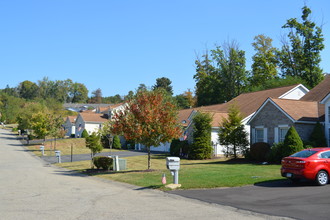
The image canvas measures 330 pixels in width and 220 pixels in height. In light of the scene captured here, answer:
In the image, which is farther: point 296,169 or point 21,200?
point 296,169

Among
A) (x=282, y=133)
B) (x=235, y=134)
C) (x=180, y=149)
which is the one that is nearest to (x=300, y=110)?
(x=282, y=133)

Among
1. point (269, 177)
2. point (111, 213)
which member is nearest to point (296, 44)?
point (269, 177)

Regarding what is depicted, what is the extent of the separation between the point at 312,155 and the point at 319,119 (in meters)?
12.0

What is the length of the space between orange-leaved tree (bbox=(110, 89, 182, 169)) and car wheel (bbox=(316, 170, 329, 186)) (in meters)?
9.42

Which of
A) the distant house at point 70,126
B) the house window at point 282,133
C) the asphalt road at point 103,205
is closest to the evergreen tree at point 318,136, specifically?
the house window at point 282,133

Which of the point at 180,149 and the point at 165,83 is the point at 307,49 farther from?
the point at 165,83

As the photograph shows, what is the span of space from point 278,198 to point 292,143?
11.7 meters

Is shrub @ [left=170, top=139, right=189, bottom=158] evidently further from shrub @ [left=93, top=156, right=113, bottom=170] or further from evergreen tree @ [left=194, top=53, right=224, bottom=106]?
evergreen tree @ [left=194, top=53, right=224, bottom=106]

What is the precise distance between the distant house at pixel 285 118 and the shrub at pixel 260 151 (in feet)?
4.15

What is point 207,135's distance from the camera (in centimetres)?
3142

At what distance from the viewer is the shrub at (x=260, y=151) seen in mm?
25906

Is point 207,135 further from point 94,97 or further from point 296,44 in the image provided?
point 94,97

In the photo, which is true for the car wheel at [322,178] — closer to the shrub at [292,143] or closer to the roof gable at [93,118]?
the shrub at [292,143]

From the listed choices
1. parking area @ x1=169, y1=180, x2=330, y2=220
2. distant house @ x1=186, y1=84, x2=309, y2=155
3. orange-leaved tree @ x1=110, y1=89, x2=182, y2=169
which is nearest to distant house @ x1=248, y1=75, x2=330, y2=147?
distant house @ x1=186, y1=84, x2=309, y2=155
